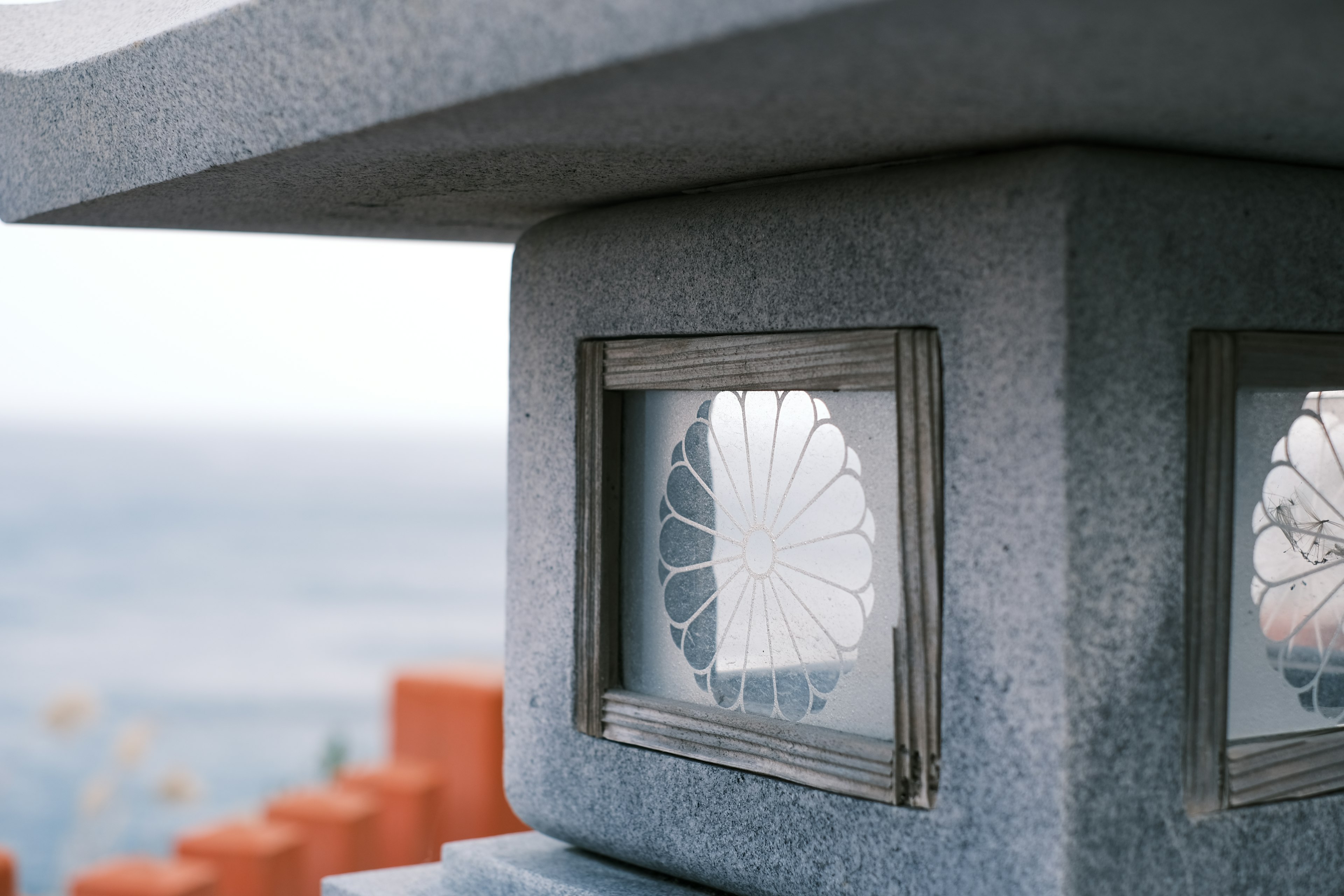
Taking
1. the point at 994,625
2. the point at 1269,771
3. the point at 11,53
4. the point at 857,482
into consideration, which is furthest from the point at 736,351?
the point at 11,53

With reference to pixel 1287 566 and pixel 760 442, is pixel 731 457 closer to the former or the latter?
pixel 760 442

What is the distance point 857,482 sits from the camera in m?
2.28

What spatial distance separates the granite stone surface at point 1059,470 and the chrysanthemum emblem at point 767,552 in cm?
18

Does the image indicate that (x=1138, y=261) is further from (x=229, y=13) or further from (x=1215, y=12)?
(x=229, y=13)

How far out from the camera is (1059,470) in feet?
6.21

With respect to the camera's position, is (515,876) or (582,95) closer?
(582,95)

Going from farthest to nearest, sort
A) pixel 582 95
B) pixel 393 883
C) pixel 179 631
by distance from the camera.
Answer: pixel 179 631 → pixel 393 883 → pixel 582 95

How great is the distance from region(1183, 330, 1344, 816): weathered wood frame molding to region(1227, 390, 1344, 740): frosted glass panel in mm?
56

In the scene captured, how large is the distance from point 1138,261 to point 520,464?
1428 mm

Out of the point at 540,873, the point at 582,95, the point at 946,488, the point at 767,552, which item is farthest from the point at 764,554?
the point at 582,95

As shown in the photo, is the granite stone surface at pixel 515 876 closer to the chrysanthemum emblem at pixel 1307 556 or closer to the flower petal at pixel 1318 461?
the chrysanthemum emblem at pixel 1307 556

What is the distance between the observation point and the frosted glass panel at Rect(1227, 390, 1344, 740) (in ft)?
7.06

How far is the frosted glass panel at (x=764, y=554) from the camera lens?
227 centimetres

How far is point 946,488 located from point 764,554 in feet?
1.59
